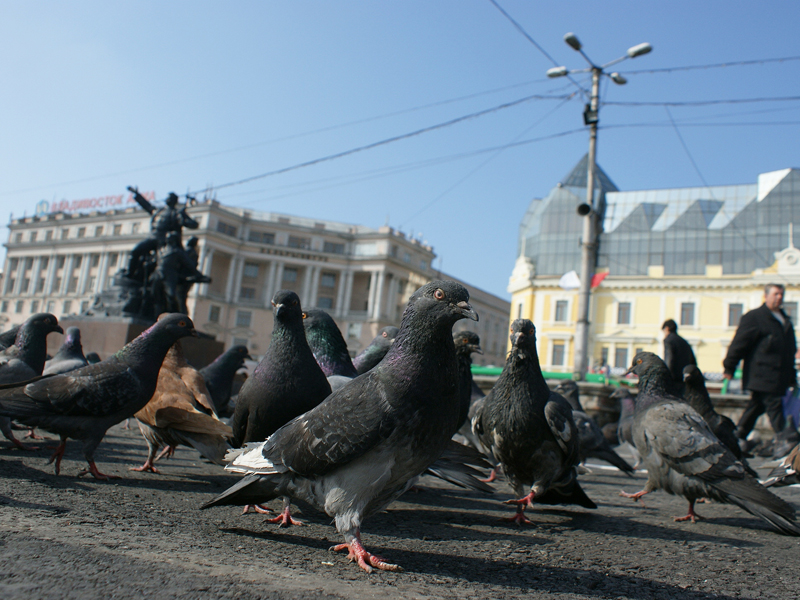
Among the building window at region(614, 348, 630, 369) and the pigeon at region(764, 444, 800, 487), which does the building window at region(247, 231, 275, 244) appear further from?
the pigeon at region(764, 444, 800, 487)

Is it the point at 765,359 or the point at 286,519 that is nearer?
the point at 286,519

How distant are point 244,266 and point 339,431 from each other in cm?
7639

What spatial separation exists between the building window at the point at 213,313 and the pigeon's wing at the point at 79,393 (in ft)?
231

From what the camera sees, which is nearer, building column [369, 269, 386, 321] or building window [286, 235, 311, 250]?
building column [369, 269, 386, 321]

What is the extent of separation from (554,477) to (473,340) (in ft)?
4.91

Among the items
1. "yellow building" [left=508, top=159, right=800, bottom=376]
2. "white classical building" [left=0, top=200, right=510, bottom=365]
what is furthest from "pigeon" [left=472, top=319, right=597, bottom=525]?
"white classical building" [left=0, top=200, right=510, bottom=365]

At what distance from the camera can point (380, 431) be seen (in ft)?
7.60

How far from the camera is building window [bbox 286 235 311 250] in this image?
7662cm

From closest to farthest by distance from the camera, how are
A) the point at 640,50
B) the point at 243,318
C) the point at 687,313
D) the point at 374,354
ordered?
the point at 374,354 → the point at 640,50 → the point at 687,313 → the point at 243,318

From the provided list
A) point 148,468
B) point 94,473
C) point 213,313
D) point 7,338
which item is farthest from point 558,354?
point 94,473

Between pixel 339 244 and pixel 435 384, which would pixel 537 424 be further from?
pixel 339 244

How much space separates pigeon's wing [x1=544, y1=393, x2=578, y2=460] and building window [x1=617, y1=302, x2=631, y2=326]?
46562 mm

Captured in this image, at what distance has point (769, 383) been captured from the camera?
6.98m

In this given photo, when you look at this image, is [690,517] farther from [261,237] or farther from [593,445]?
[261,237]
